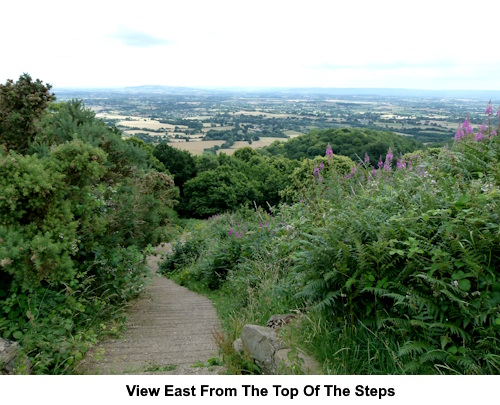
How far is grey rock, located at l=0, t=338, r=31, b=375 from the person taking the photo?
3.85 m

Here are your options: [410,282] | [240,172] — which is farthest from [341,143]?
[410,282]

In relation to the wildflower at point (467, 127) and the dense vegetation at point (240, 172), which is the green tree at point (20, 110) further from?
the dense vegetation at point (240, 172)

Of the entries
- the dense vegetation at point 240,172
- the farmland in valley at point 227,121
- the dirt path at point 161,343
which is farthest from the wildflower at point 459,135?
the farmland in valley at point 227,121

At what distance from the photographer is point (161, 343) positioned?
17.8 feet

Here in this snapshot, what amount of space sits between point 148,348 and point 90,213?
84.4 inches

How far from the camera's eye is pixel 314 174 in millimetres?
6531

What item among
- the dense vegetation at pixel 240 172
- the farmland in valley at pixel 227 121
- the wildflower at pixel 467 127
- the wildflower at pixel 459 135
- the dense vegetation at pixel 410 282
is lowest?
the dense vegetation at pixel 240 172

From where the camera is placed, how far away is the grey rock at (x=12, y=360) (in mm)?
3846

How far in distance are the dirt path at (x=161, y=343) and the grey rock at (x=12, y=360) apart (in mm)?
605

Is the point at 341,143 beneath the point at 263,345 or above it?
beneath

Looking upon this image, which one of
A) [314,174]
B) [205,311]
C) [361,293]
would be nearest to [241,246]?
[205,311]

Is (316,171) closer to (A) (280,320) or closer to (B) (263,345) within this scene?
(A) (280,320)

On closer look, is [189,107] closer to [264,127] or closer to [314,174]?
[264,127]

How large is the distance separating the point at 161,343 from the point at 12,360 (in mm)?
1880
